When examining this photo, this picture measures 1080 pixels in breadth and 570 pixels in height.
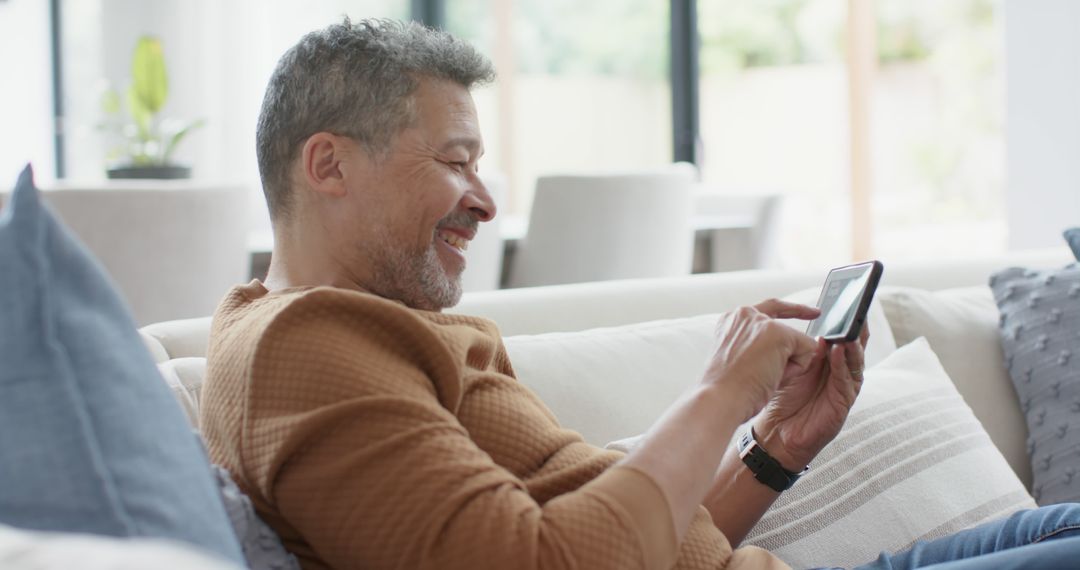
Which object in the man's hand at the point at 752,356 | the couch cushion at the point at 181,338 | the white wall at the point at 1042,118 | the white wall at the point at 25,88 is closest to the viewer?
the man's hand at the point at 752,356

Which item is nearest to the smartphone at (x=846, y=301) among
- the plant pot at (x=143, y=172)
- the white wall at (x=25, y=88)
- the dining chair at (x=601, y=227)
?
the dining chair at (x=601, y=227)

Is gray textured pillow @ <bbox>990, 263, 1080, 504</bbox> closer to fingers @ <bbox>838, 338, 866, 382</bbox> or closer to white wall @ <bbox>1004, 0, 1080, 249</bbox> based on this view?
fingers @ <bbox>838, 338, 866, 382</bbox>

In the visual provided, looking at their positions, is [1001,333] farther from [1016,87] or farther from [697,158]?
[697,158]

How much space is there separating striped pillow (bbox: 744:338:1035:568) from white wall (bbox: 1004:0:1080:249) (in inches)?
109

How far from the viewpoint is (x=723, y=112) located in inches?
257

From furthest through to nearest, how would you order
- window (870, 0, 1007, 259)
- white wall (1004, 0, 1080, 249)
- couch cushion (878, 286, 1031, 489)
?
window (870, 0, 1007, 259) < white wall (1004, 0, 1080, 249) < couch cushion (878, 286, 1031, 489)

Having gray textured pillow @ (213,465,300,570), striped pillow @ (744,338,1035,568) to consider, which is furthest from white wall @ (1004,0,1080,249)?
gray textured pillow @ (213,465,300,570)

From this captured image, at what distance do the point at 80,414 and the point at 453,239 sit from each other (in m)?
0.51

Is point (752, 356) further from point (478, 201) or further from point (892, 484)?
point (892, 484)

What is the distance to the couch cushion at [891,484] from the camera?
132cm

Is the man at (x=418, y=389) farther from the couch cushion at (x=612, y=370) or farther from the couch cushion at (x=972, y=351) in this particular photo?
the couch cushion at (x=972, y=351)

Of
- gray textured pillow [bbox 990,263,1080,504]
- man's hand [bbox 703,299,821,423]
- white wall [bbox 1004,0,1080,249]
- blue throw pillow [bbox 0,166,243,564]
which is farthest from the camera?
white wall [bbox 1004,0,1080,249]

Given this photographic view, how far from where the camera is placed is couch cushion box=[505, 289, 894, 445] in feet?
4.75

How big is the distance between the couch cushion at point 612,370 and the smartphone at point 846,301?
0.61 ft
